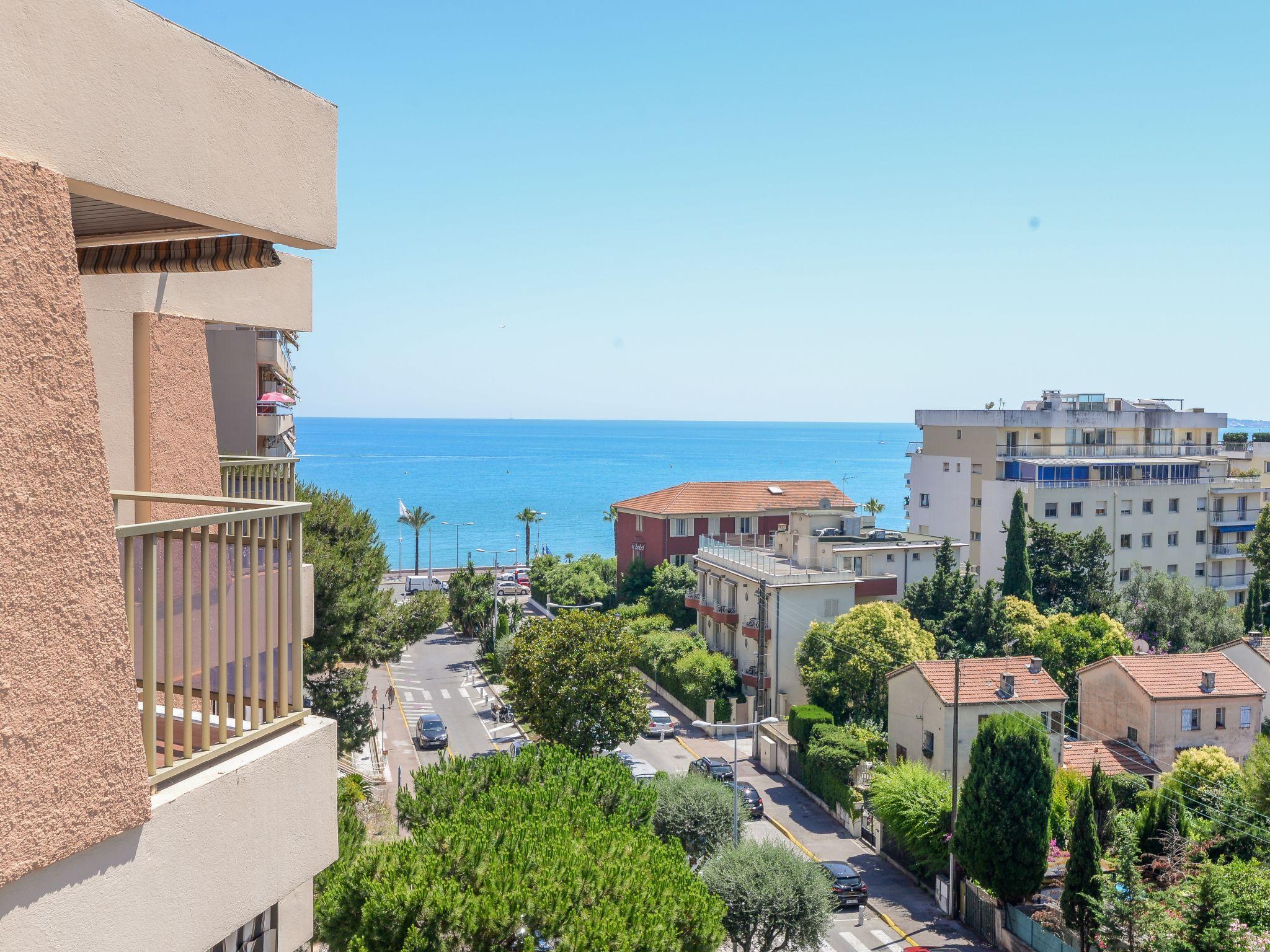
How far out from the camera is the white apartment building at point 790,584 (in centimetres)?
4625

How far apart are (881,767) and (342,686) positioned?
17.3m

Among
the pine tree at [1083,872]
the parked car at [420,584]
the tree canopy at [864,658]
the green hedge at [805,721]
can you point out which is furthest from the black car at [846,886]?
the parked car at [420,584]

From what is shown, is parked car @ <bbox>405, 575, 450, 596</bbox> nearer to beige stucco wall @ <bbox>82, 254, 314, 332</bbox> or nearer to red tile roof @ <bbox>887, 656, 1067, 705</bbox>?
red tile roof @ <bbox>887, 656, 1067, 705</bbox>

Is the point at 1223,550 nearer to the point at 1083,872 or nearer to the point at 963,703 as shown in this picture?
the point at 963,703

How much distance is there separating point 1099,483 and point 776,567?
2642 centimetres

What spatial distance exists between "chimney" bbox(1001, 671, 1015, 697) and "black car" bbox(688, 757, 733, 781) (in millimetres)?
10149

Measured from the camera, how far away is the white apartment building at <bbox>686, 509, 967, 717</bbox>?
46.2 m

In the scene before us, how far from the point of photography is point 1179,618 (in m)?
51.2

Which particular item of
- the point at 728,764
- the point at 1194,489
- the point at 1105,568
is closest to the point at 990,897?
the point at 728,764

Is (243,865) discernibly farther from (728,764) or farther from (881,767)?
(728,764)

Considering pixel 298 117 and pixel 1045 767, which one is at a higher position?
pixel 298 117

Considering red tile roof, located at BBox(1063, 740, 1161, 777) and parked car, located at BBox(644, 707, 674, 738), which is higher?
red tile roof, located at BBox(1063, 740, 1161, 777)

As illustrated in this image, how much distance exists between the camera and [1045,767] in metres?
27.6

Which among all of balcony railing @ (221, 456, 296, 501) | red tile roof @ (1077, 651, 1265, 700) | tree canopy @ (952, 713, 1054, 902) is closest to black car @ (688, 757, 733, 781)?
tree canopy @ (952, 713, 1054, 902)
